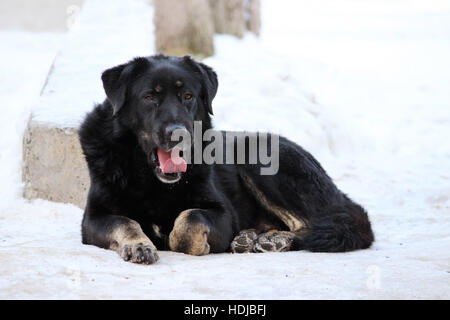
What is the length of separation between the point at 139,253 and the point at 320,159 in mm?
5432

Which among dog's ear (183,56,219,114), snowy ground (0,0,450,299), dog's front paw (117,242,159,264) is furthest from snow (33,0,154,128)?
dog's front paw (117,242,159,264)

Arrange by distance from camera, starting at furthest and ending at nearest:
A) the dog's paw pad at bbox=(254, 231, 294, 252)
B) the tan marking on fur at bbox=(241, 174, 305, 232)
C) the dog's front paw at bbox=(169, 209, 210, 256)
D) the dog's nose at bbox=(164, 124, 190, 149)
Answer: the tan marking on fur at bbox=(241, 174, 305, 232) → the dog's paw pad at bbox=(254, 231, 294, 252) → the dog's front paw at bbox=(169, 209, 210, 256) → the dog's nose at bbox=(164, 124, 190, 149)

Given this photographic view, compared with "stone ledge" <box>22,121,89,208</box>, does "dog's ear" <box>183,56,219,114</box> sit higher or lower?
higher

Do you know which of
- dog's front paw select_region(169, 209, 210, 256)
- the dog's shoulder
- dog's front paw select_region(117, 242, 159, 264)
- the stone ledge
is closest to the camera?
dog's front paw select_region(117, 242, 159, 264)

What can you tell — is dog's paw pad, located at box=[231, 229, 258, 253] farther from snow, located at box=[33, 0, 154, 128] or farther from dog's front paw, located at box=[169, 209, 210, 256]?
snow, located at box=[33, 0, 154, 128]

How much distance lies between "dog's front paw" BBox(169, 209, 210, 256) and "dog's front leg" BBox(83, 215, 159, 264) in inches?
11.1

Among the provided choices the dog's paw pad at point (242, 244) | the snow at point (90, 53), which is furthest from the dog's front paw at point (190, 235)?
the snow at point (90, 53)

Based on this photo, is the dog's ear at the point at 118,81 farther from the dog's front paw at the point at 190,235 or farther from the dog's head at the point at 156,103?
the dog's front paw at the point at 190,235

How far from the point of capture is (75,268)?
395cm

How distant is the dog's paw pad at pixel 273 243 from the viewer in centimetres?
540

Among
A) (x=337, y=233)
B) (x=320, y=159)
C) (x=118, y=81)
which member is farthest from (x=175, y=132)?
(x=320, y=159)

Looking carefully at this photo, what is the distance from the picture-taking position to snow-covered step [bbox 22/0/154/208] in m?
7.27
